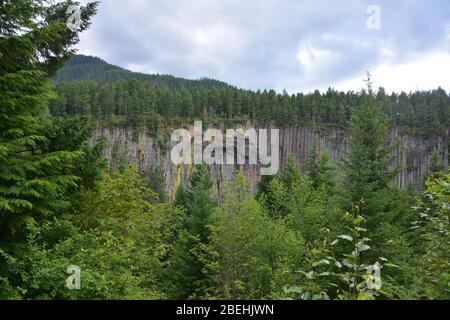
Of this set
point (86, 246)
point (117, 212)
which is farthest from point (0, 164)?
point (117, 212)

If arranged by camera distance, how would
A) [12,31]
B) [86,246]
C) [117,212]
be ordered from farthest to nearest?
[117,212] → [86,246] → [12,31]

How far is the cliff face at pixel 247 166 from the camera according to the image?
85375 millimetres

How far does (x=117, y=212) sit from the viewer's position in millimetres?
14508

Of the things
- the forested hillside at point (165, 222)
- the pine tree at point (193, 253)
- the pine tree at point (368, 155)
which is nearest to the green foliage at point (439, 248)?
the forested hillside at point (165, 222)

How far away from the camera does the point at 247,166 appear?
3435 inches

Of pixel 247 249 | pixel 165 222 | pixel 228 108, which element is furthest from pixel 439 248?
pixel 228 108

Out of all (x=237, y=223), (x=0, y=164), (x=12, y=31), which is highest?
(x=12, y=31)

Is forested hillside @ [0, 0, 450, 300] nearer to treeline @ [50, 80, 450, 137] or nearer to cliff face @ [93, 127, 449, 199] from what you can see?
cliff face @ [93, 127, 449, 199]

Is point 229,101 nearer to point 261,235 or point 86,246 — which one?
point 261,235

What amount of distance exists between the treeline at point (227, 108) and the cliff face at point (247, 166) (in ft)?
10.3

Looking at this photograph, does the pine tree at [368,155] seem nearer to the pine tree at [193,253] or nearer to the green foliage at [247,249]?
the green foliage at [247,249]

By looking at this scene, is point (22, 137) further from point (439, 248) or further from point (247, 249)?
point (247, 249)
